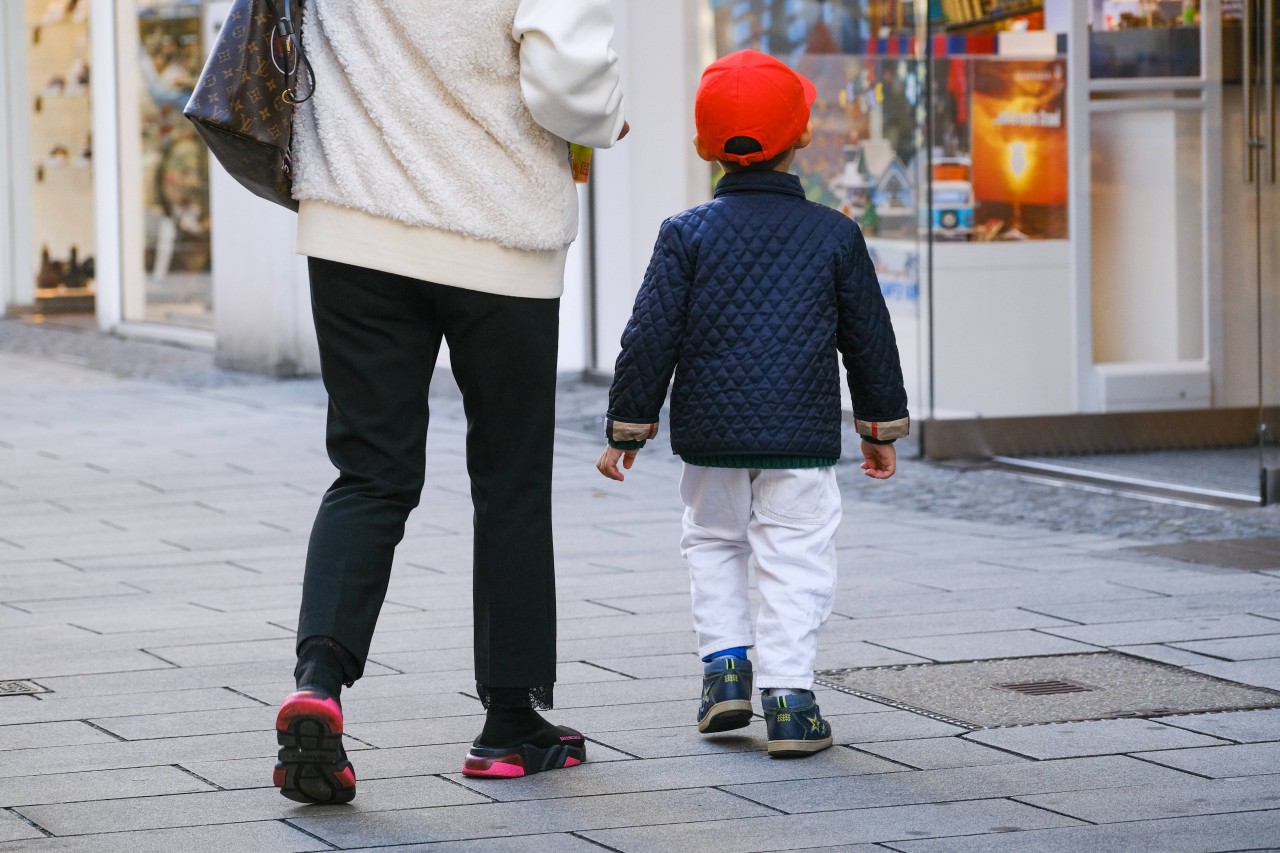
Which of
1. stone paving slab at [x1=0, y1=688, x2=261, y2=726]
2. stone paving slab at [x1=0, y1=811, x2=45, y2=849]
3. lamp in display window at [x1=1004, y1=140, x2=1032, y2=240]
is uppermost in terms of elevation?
lamp in display window at [x1=1004, y1=140, x2=1032, y2=240]

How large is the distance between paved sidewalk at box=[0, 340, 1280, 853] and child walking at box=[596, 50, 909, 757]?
8.9 inches

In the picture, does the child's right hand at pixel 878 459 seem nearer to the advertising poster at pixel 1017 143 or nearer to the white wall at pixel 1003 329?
the white wall at pixel 1003 329

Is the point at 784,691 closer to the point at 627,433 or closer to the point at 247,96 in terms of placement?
the point at 627,433

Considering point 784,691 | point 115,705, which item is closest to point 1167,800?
point 784,691

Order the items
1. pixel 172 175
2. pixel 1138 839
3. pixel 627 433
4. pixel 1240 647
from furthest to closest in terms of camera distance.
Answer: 1. pixel 172 175
2. pixel 1240 647
3. pixel 627 433
4. pixel 1138 839

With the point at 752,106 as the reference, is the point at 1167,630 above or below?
below

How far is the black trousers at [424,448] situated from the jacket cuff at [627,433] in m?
0.23

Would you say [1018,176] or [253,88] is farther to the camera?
[1018,176]

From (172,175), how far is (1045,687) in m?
13.7

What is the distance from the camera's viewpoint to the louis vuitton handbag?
347 centimetres

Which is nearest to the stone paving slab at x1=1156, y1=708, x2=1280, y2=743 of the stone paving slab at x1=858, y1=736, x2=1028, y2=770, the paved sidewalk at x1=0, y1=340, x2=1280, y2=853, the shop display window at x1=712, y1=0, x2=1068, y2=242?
the paved sidewalk at x1=0, y1=340, x2=1280, y2=853

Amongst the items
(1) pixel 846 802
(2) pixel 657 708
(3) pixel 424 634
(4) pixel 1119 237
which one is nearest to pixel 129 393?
(4) pixel 1119 237

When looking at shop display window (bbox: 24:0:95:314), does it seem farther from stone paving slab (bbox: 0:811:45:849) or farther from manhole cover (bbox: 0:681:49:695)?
stone paving slab (bbox: 0:811:45:849)

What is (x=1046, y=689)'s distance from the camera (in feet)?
14.5
